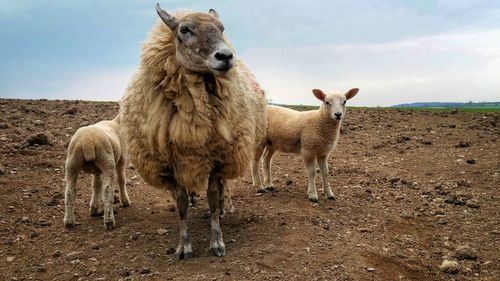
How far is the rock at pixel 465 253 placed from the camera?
21.1 feet

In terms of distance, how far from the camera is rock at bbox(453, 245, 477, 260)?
6426 millimetres

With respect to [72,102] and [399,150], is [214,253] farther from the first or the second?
[72,102]

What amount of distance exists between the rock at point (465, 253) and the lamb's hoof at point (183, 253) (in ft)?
11.5

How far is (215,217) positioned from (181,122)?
134cm

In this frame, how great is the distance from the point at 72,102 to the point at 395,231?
1572 centimetres

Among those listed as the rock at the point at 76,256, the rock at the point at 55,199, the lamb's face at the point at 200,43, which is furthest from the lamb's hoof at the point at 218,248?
the rock at the point at 55,199

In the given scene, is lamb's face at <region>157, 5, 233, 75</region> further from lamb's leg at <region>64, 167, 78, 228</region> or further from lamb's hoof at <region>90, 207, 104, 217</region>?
lamb's hoof at <region>90, 207, 104, 217</region>

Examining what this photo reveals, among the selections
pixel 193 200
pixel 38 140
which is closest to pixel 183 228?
pixel 193 200

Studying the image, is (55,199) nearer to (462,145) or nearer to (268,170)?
(268,170)

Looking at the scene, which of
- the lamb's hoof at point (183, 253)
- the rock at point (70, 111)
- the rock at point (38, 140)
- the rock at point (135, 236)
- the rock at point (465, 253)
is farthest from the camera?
the rock at point (70, 111)

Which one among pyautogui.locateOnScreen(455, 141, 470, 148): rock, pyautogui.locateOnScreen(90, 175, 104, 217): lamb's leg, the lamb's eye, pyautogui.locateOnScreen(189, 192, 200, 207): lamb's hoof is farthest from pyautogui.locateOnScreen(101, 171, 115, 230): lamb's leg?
pyautogui.locateOnScreen(455, 141, 470, 148): rock

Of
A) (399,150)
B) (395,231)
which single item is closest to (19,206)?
(395,231)

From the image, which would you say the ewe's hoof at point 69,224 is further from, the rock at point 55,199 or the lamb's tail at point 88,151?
the rock at point 55,199

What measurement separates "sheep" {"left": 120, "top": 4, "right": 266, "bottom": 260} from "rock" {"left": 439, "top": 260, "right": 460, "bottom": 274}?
280cm
